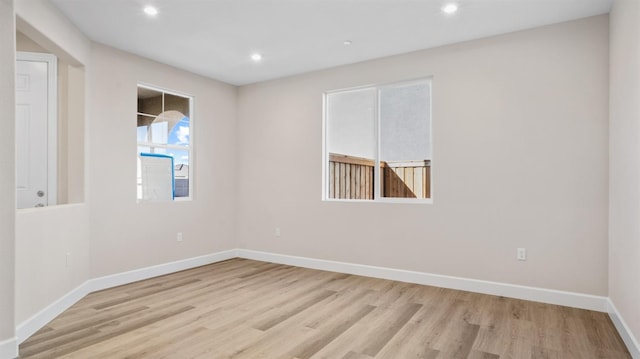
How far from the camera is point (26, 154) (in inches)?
138

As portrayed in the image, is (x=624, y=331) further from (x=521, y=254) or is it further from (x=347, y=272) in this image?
(x=347, y=272)

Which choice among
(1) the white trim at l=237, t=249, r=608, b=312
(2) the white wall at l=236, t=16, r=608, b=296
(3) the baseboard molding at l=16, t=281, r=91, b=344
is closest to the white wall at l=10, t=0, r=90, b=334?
(3) the baseboard molding at l=16, t=281, r=91, b=344

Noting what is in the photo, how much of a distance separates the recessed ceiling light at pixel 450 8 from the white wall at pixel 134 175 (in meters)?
3.43

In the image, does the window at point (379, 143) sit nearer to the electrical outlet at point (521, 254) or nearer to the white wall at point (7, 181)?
the electrical outlet at point (521, 254)

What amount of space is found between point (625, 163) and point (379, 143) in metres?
2.47

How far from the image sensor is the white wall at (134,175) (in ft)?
13.2

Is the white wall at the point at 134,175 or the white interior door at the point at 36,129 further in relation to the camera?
the white wall at the point at 134,175

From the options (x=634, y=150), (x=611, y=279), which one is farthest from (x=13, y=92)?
(x=611, y=279)

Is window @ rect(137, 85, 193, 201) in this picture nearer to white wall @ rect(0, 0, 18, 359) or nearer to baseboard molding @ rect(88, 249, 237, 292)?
baseboard molding @ rect(88, 249, 237, 292)

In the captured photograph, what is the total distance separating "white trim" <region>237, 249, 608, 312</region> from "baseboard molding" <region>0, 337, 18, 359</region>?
320cm

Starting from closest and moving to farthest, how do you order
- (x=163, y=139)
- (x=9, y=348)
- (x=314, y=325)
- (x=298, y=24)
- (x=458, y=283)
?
(x=9, y=348)
(x=314, y=325)
(x=298, y=24)
(x=458, y=283)
(x=163, y=139)

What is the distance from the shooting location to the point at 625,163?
269 centimetres

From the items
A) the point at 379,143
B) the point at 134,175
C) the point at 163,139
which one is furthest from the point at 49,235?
the point at 379,143

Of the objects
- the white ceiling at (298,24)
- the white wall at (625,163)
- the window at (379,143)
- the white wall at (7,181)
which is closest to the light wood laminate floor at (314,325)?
the white wall at (7,181)
